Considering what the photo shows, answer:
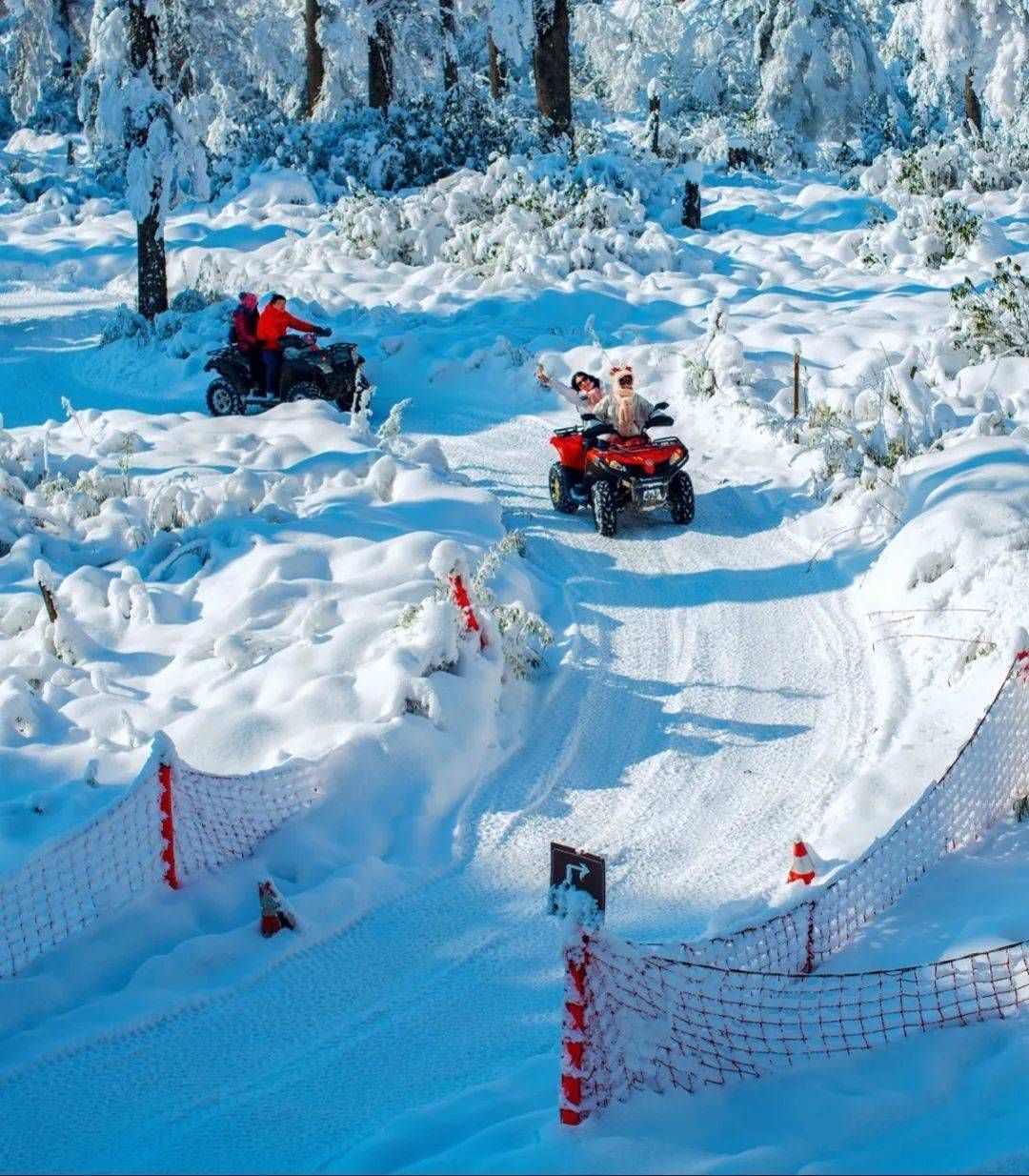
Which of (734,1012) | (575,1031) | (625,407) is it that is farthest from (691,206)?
(575,1031)

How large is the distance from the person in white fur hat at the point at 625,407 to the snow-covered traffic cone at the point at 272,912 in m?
6.59

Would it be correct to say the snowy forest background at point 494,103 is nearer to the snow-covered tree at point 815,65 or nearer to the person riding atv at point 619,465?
Result: the snow-covered tree at point 815,65

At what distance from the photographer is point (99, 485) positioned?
41.3 feet

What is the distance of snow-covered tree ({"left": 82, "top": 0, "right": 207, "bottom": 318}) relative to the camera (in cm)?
1780

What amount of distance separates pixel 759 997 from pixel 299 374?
1150 centimetres

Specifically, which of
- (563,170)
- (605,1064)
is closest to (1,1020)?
(605,1064)

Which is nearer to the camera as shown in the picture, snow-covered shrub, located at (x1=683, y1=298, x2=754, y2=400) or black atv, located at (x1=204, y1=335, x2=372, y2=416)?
snow-covered shrub, located at (x1=683, y1=298, x2=754, y2=400)

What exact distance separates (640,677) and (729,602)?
1431mm

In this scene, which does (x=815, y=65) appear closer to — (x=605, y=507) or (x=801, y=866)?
(x=605, y=507)

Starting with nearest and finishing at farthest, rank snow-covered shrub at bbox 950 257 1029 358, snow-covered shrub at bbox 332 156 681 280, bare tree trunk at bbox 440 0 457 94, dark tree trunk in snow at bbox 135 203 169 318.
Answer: snow-covered shrub at bbox 950 257 1029 358, dark tree trunk in snow at bbox 135 203 169 318, snow-covered shrub at bbox 332 156 681 280, bare tree trunk at bbox 440 0 457 94

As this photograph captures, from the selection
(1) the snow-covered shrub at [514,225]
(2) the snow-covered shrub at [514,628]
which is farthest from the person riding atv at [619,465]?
(1) the snow-covered shrub at [514,225]

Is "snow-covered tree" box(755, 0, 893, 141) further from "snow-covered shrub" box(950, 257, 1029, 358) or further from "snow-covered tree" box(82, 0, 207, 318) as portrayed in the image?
"snow-covered shrub" box(950, 257, 1029, 358)

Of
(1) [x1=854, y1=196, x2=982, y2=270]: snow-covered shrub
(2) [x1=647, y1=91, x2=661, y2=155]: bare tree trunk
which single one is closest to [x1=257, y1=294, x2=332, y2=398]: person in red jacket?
(1) [x1=854, y1=196, x2=982, y2=270]: snow-covered shrub

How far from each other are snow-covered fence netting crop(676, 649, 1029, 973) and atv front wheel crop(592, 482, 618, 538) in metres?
4.95
